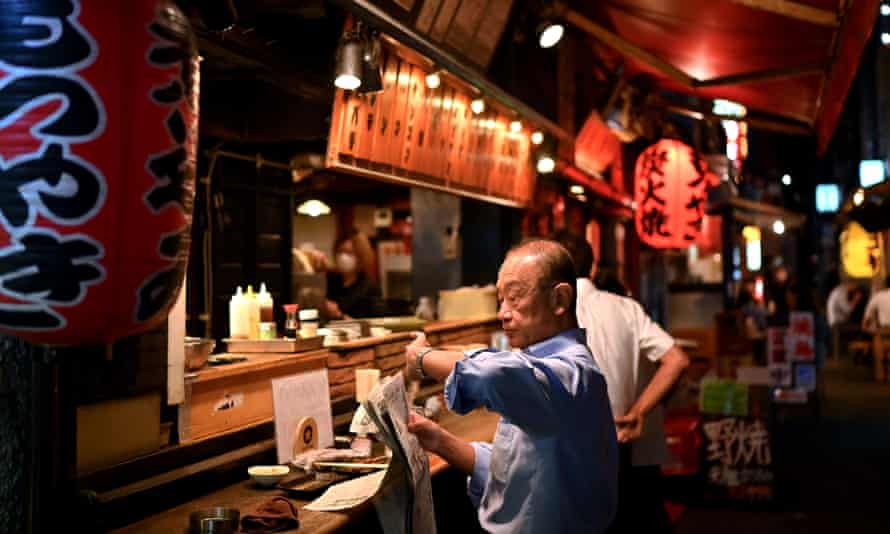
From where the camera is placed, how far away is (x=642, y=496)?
7.16 meters

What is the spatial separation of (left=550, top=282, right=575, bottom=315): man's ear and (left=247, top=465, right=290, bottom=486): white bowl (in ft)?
7.47

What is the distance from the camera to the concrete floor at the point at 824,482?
34.2ft

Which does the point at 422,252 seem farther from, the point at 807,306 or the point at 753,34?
the point at 807,306

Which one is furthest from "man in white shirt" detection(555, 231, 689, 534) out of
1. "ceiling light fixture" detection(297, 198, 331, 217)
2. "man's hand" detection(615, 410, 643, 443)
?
"ceiling light fixture" detection(297, 198, 331, 217)

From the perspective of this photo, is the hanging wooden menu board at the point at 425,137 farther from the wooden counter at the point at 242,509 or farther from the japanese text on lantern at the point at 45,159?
the japanese text on lantern at the point at 45,159

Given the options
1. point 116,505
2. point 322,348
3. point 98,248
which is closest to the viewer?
point 98,248

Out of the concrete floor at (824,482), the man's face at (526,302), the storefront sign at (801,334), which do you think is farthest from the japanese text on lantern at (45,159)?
the storefront sign at (801,334)

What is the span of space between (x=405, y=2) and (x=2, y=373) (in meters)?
4.33

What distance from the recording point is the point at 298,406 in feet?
19.2

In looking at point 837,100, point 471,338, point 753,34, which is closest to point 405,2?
point 471,338

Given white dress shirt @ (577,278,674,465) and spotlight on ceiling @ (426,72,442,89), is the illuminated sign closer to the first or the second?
spotlight on ceiling @ (426,72,442,89)

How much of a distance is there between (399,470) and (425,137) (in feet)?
15.7

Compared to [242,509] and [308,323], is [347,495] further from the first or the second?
[308,323]

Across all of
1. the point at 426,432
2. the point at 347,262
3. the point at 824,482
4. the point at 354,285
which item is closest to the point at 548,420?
the point at 426,432
